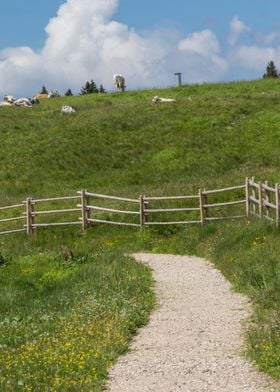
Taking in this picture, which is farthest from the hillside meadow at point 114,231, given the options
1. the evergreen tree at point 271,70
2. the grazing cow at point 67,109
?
the evergreen tree at point 271,70

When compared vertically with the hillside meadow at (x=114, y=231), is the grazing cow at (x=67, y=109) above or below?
above

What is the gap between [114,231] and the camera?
88.7ft

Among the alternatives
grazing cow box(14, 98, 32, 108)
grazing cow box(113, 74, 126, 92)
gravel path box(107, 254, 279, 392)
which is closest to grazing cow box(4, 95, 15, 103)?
grazing cow box(14, 98, 32, 108)

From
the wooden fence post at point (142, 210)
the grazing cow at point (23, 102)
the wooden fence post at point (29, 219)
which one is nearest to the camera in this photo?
the wooden fence post at point (142, 210)

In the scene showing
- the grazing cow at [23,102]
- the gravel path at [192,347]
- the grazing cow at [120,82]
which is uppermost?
the grazing cow at [120,82]

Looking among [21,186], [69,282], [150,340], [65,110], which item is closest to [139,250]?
[69,282]

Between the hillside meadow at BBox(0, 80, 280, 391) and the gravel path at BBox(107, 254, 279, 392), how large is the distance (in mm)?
291

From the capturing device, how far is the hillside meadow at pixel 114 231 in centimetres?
1082

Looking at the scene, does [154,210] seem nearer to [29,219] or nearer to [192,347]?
[29,219]

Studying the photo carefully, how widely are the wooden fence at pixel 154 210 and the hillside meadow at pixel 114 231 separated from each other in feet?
2.07

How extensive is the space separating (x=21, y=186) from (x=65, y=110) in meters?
17.7

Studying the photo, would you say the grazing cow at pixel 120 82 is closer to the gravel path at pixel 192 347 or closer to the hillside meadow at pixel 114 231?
the hillside meadow at pixel 114 231

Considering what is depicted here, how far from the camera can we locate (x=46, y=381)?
→ 920 centimetres

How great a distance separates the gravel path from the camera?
9.27 m
